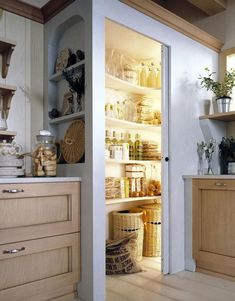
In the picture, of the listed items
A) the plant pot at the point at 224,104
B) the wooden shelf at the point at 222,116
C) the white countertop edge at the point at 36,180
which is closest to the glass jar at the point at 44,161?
the white countertop edge at the point at 36,180

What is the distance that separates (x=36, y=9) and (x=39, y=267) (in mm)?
1919

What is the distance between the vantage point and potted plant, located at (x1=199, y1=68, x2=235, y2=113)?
9.15 ft

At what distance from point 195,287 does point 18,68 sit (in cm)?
210

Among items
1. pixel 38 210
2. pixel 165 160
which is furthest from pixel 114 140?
pixel 38 210

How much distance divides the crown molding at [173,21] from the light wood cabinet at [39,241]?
1438mm

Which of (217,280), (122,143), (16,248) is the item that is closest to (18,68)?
(122,143)

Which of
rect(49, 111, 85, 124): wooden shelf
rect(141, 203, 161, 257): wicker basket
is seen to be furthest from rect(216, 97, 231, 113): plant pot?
rect(49, 111, 85, 124): wooden shelf

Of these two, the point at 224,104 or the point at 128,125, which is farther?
the point at 128,125

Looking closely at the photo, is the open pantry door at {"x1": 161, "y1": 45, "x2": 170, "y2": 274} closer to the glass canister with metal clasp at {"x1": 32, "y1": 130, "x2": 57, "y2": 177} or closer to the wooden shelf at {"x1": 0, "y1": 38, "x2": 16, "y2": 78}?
the glass canister with metal clasp at {"x1": 32, "y1": 130, "x2": 57, "y2": 177}

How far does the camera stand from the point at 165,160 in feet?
8.38

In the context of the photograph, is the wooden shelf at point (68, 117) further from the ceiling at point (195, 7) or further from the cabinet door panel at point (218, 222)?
the ceiling at point (195, 7)

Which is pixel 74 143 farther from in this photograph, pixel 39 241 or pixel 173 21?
pixel 173 21

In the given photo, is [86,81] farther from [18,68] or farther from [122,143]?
[122,143]

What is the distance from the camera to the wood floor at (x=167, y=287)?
2027mm
